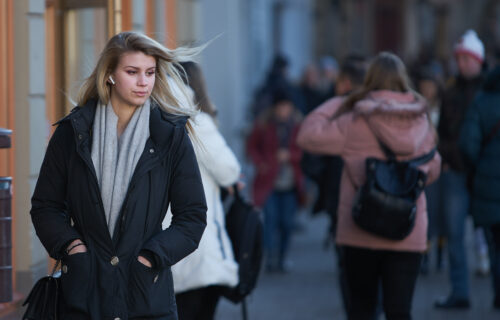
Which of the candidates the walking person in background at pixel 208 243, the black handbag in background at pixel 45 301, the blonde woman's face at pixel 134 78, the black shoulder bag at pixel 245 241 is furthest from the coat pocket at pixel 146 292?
the black shoulder bag at pixel 245 241

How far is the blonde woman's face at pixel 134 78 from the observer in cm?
371

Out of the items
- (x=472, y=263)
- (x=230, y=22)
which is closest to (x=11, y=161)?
(x=472, y=263)

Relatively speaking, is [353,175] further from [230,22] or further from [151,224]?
[230,22]

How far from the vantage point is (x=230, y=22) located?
1381cm

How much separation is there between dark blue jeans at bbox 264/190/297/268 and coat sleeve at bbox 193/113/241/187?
180 inches

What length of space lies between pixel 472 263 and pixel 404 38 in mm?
27938

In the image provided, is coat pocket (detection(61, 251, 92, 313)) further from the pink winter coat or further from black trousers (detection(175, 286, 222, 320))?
the pink winter coat

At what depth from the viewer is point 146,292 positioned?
3578 millimetres

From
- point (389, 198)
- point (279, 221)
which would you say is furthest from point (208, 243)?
point (279, 221)

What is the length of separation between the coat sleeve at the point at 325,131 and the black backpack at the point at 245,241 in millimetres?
525

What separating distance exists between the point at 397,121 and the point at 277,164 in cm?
476

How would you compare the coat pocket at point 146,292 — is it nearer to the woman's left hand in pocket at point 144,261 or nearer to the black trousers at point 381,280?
the woman's left hand in pocket at point 144,261

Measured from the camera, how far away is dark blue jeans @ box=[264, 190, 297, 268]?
9977 millimetres

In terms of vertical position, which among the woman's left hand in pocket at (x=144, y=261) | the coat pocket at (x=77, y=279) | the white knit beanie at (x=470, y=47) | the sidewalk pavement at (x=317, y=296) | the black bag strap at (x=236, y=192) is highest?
the white knit beanie at (x=470, y=47)
